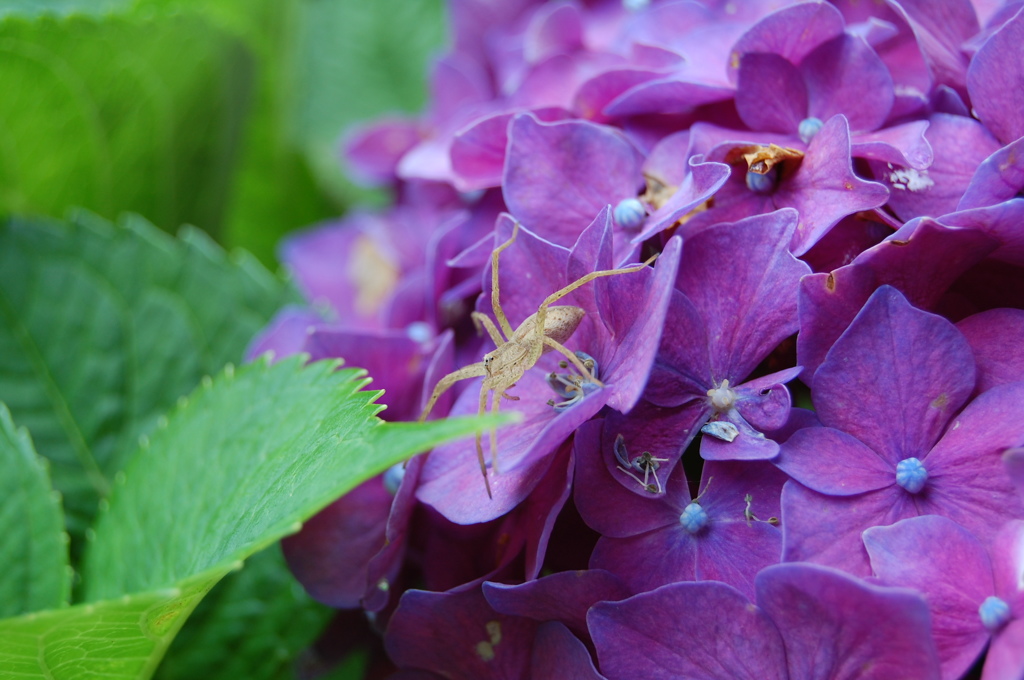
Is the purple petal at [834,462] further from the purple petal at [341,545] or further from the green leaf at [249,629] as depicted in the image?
the green leaf at [249,629]

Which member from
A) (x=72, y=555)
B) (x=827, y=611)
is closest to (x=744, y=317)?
(x=827, y=611)

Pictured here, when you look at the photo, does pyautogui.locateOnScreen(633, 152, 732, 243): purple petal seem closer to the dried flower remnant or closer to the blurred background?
the dried flower remnant

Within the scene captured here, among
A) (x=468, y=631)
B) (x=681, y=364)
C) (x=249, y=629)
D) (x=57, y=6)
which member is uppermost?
(x=57, y=6)

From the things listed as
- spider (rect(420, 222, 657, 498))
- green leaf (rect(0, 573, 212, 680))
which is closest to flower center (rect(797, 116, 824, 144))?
spider (rect(420, 222, 657, 498))

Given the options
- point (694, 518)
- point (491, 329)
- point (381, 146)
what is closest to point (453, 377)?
point (491, 329)

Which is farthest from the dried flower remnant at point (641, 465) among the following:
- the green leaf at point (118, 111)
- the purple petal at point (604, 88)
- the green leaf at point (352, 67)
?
the green leaf at point (352, 67)

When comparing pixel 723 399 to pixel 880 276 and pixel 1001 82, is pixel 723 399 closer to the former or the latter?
pixel 880 276

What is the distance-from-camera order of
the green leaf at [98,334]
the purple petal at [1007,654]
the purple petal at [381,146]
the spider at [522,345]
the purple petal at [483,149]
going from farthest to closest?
the purple petal at [381,146], the green leaf at [98,334], the purple petal at [483,149], the spider at [522,345], the purple petal at [1007,654]
